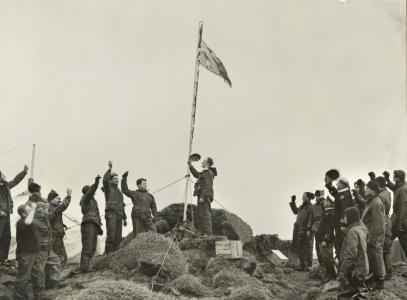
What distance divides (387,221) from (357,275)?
2678 millimetres

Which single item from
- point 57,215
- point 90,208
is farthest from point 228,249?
point 57,215

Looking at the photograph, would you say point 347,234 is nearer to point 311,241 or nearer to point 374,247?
point 374,247

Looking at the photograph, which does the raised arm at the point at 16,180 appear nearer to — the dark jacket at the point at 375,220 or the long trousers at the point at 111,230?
the long trousers at the point at 111,230

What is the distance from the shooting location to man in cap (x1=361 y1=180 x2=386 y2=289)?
36.9 ft

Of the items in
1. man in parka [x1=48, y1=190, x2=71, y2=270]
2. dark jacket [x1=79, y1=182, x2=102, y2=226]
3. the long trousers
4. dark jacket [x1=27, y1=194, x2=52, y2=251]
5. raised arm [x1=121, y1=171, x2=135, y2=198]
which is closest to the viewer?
dark jacket [x1=27, y1=194, x2=52, y2=251]

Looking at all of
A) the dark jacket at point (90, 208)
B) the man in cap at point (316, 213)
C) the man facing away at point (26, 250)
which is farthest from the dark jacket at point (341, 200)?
the man facing away at point (26, 250)

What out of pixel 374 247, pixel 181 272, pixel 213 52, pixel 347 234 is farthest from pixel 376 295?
pixel 213 52

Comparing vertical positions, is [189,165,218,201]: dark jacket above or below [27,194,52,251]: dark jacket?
above

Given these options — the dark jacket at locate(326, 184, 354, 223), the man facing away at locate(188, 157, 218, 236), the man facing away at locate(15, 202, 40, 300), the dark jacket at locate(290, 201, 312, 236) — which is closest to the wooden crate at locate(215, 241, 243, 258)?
the man facing away at locate(188, 157, 218, 236)

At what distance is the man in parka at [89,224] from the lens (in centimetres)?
1299

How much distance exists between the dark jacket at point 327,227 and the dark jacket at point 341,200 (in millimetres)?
513

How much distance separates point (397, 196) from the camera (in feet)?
42.8

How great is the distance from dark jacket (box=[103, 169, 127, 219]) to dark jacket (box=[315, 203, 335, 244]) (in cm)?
480

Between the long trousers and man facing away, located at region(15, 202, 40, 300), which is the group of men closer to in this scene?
the long trousers
